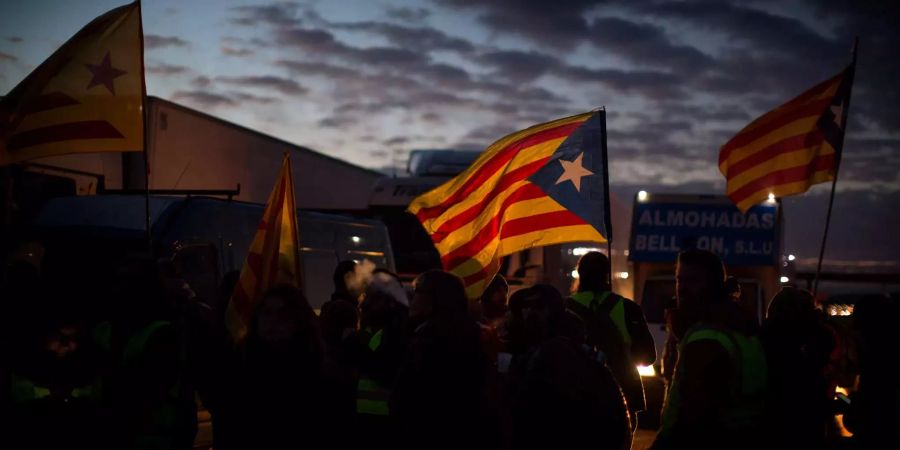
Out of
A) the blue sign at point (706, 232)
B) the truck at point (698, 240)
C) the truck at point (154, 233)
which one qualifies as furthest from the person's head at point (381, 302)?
the blue sign at point (706, 232)

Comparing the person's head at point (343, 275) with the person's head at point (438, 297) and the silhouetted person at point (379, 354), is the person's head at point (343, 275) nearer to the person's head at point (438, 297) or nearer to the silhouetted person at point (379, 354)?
the silhouetted person at point (379, 354)

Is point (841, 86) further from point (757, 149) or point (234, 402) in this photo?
point (234, 402)

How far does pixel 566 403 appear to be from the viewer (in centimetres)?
432

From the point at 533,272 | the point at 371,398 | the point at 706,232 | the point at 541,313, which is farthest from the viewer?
the point at 533,272

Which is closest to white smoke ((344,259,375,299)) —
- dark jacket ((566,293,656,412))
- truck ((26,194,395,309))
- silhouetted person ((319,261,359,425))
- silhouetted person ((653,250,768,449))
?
silhouetted person ((319,261,359,425))

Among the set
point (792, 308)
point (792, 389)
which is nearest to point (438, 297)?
point (792, 389)

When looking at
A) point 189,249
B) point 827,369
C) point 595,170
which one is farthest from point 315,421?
point 189,249

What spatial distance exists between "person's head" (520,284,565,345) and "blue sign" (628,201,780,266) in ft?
31.6

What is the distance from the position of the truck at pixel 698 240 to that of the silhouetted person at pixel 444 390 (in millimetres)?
9652

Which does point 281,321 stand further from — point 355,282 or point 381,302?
point 355,282

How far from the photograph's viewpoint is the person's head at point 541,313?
4754mm

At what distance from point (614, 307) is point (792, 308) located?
161 cm

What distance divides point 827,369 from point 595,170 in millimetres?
2270

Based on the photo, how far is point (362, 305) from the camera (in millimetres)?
5734
